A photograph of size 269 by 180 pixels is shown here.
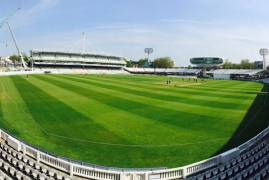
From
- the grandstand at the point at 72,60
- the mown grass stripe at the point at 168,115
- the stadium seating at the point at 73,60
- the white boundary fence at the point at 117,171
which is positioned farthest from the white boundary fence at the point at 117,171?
the stadium seating at the point at 73,60

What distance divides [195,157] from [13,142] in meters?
10.6

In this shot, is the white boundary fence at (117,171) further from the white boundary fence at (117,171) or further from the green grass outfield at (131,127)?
the green grass outfield at (131,127)

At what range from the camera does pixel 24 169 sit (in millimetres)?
15578

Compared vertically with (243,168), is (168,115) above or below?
above

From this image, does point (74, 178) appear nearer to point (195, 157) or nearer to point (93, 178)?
point (93, 178)

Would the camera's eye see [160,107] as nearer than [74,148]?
No

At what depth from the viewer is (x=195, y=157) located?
2006cm

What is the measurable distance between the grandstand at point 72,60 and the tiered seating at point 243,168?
132 m

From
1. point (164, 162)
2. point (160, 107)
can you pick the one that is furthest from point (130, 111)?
point (164, 162)

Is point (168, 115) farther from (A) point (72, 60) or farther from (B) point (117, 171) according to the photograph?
(A) point (72, 60)

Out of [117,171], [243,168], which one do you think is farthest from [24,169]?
[243,168]

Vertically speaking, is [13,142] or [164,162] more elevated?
[13,142]

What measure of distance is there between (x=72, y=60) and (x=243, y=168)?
152 metres

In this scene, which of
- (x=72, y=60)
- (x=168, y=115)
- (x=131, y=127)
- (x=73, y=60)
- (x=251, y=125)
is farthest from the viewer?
(x=73, y=60)
